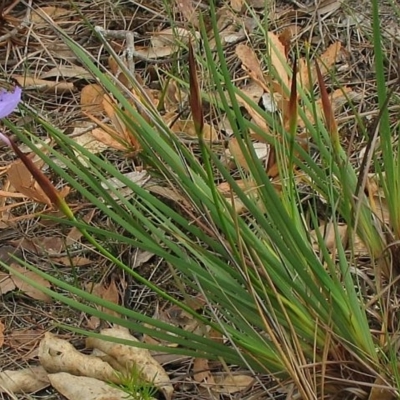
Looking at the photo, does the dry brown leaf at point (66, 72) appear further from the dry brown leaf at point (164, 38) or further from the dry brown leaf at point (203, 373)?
the dry brown leaf at point (203, 373)

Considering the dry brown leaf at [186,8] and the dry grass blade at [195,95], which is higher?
the dry grass blade at [195,95]

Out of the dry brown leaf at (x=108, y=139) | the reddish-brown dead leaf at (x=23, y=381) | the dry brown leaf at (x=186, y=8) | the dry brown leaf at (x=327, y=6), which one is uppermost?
the dry brown leaf at (x=186, y=8)

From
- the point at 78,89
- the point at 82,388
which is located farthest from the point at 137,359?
the point at 78,89

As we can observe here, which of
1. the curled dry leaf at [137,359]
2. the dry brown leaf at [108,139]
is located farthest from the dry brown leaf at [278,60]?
the curled dry leaf at [137,359]

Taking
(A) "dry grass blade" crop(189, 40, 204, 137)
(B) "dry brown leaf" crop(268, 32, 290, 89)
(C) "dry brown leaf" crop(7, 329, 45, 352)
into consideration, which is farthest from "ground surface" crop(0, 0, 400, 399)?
(A) "dry grass blade" crop(189, 40, 204, 137)

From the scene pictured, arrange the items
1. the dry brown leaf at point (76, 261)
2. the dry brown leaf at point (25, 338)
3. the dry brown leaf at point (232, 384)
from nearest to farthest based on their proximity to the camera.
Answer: the dry brown leaf at point (232, 384)
the dry brown leaf at point (25, 338)
the dry brown leaf at point (76, 261)

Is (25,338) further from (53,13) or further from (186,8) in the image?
(53,13)

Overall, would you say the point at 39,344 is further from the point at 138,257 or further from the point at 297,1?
the point at 297,1
